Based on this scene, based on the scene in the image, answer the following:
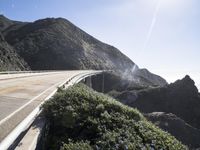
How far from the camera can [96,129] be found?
10617 millimetres

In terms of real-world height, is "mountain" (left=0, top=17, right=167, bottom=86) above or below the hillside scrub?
above

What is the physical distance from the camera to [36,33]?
420 feet

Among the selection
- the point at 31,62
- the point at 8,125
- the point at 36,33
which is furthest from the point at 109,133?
the point at 36,33

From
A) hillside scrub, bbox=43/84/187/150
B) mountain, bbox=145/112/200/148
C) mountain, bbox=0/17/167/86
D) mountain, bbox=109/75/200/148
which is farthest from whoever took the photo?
mountain, bbox=0/17/167/86

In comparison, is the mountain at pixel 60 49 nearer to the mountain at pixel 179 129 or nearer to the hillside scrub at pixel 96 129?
the mountain at pixel 179 129

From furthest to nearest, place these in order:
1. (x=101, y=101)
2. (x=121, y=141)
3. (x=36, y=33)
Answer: (x=36, y=33) → (x=101, y=101) → (x=121, y=141)

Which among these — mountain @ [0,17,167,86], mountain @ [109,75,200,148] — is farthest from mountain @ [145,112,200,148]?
mountain @ [0,17,167,86]

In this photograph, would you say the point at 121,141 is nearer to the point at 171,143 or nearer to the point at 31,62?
the point at 171,143

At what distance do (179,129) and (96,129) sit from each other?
3711cm

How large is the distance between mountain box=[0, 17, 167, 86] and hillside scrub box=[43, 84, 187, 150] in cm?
8457

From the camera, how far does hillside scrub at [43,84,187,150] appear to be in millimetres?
9158

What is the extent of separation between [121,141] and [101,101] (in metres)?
4.83

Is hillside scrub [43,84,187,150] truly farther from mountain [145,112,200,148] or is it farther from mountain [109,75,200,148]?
mountain [109,75,200,148]

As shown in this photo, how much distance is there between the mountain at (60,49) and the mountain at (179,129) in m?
57.1
